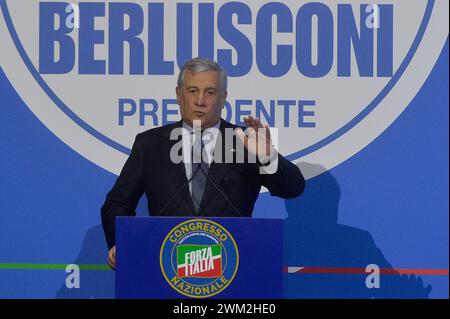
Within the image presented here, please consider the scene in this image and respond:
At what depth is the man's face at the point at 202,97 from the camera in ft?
13.9

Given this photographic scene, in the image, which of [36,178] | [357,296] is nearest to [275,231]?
[357,296]

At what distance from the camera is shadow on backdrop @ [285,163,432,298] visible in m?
4.83

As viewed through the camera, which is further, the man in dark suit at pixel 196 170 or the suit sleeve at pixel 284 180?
the man in dark suit at pixel 196 170

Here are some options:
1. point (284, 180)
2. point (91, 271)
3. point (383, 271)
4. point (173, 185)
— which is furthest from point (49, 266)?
point (383, 271)

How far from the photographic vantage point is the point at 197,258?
3670 mm

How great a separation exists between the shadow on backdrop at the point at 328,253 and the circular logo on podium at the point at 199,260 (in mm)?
1208

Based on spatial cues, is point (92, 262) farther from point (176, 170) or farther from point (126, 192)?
point (176, 170)

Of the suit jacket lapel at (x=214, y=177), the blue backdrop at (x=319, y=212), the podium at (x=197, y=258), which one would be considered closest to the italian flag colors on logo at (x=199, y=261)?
the podium at (x=197, y=258)

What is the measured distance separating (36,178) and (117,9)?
2.92ft

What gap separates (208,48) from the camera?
489 cm

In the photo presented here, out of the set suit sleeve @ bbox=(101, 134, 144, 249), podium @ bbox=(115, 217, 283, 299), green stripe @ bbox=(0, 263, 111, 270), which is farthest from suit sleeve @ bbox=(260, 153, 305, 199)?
green stripe @ bbox=(0, 263, 111, 270)

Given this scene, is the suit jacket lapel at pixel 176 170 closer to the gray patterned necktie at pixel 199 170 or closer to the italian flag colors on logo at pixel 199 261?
the gray patterned necktie at pixel 199 170

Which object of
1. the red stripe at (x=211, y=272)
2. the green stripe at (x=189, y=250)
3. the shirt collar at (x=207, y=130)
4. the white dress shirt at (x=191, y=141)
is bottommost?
the red stripe at (x=211, y=272)
